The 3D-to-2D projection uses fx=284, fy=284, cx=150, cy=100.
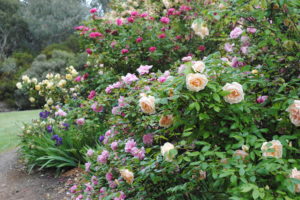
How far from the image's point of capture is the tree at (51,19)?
22.2 metres

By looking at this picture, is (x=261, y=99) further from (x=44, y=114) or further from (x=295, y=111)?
(x=44, y=114)

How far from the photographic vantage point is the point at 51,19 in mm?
22406

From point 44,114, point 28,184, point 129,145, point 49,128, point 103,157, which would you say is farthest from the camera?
point 44,114

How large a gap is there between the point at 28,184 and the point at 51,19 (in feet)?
69.2

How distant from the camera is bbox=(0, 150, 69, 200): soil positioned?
3.30 m

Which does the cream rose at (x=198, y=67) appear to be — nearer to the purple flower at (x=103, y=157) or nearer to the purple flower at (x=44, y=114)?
the purple flower at (x=103, y=157)

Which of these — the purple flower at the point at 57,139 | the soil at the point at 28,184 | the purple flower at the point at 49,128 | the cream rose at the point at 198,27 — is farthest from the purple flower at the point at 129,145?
the purple flower at the point at 49,128

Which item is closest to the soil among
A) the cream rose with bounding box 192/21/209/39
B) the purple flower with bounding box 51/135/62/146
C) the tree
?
the purple flower with bounding box 51/135/62/146

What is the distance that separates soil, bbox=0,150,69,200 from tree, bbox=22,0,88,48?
19.7 m

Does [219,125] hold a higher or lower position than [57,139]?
higher

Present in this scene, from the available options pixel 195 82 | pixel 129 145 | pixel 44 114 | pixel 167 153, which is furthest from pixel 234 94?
pixel 44 114

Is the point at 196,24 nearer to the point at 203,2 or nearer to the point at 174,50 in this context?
the point at 174,50

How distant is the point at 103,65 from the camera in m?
5.04

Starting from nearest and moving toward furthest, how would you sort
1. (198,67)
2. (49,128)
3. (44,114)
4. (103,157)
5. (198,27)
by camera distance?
(198,67)
(198,27)
(103,157)
(49,128)
(44,114)
